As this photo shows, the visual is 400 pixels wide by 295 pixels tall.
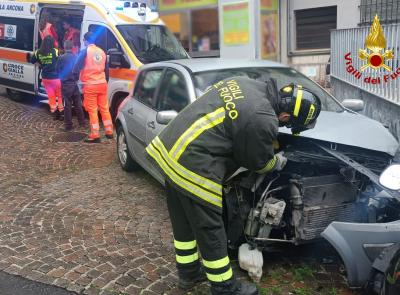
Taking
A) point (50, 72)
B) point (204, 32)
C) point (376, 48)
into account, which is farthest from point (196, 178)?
point (204, 32)

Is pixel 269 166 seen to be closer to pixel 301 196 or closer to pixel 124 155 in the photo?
pixel 301 196

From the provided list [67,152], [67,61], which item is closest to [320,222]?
[67,152]

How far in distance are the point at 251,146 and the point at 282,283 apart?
1241 millimetres

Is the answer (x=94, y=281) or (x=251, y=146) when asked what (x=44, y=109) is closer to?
(x=94, y=281)

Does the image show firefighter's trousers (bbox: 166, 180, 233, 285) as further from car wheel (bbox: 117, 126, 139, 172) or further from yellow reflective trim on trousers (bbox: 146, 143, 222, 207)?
car wheel (bbox: 117, 126, 139, 172)

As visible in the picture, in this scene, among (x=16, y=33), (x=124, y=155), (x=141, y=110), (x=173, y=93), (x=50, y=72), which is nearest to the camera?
(x=173, y=93)

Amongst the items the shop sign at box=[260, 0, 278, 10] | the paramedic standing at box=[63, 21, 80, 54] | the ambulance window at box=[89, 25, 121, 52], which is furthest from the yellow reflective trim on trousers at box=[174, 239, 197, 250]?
the shop sign at box=[260, 0, 278, 10]

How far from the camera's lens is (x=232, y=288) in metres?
3.23

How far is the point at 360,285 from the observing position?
3.13 m

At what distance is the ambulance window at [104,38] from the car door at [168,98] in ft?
12.9

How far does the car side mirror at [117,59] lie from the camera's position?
882 centimetres

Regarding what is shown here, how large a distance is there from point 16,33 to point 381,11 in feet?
28.7

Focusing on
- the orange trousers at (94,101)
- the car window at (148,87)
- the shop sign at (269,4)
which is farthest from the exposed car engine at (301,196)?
the shop sign at (269,4)

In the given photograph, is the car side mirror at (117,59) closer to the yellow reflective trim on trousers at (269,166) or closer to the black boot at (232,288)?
the yellow reflective trim on trousers at (269,166)
